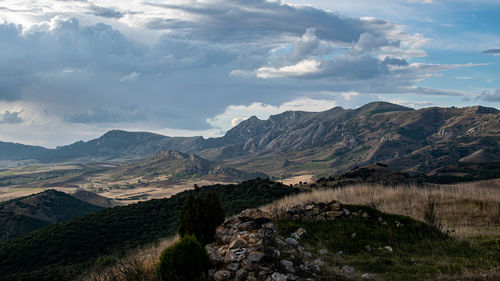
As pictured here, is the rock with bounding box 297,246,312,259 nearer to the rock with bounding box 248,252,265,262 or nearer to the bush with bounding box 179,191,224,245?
the rock with bounding box 248,252,265,262

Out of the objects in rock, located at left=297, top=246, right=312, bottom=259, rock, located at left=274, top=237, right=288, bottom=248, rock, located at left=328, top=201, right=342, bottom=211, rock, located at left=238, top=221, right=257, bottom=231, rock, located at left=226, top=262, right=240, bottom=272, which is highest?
rock, located at left=238, top=221, right=257, bottom=231

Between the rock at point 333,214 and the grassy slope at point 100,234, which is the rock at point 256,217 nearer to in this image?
the rock at point 333,214

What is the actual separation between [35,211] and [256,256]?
119915mm

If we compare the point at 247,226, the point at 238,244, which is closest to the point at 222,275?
the point at 238,244

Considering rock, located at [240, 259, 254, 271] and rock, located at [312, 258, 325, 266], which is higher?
rock, located at [240, 259, 254, 271]

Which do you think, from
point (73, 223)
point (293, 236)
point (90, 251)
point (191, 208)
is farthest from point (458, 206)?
point (73, 223)

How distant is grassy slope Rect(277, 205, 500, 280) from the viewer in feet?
47.7

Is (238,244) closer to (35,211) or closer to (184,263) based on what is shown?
(184,263)

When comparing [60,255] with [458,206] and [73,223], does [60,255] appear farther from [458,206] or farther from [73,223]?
[458,206]

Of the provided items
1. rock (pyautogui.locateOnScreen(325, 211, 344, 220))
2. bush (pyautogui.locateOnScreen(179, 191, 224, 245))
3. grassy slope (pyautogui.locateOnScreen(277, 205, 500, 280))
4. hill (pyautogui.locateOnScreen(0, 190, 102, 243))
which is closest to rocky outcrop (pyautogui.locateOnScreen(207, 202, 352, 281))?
bush (pyautogui.locateOnScreen(179, 191, 224, 245))

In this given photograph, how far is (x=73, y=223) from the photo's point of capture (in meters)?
62.9

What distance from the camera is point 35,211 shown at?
113562 mm

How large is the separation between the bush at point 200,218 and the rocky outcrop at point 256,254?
17.4 inches

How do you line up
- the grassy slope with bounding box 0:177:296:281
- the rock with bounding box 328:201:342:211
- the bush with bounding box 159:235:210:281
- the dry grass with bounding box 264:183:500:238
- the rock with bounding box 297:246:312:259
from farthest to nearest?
the grassy slope with bounding box 0:177:296:281 < the dry grass with bounding box 264:183:500:238 < the rock with bounding box 328:201:342:211 < the rock with bounding box 297:246:312:259 < the bush with bounding box 159:235:210:281
